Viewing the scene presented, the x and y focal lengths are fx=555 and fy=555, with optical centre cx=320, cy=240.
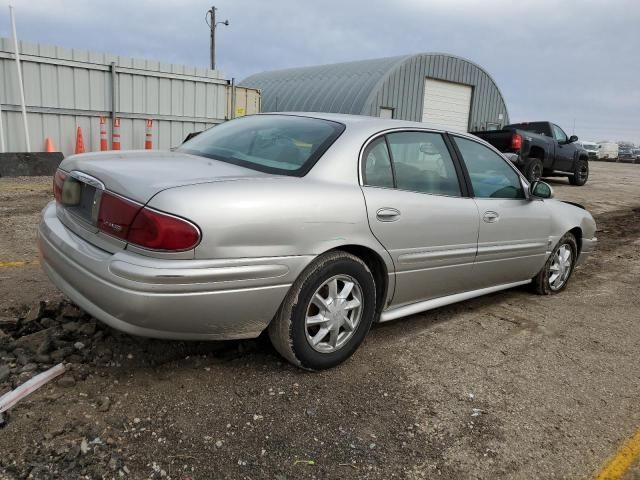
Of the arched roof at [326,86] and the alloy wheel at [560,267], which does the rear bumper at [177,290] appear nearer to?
the alloy wheel at [560,267]

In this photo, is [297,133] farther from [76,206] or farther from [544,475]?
[544,475]

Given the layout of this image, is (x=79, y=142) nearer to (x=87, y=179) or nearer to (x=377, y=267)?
(x=87, y=179)

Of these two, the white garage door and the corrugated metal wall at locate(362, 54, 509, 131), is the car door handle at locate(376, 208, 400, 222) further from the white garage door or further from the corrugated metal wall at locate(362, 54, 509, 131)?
the white garage door

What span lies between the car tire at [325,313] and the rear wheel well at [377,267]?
73mm

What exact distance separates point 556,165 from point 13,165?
43.1 ft

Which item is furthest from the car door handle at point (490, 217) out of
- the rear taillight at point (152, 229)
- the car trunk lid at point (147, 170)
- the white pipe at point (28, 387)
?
the white pipe at point (28, 387)

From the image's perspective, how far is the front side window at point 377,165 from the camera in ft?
10.7

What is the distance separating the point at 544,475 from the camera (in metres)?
2.40

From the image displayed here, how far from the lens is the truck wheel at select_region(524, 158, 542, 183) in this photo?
1398 centimetres

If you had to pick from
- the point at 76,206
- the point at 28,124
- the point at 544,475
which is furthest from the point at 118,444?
the point at 28,124

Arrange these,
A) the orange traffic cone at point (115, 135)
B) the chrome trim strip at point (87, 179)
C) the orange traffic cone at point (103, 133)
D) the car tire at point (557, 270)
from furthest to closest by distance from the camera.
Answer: the orange traffic cone at point (115, 135) < the orange traffic cone at point (103, 133) < the car tire at point (557, 270) < the chrome trim strip at point (87, 179)

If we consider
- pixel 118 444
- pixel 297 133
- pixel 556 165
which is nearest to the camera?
pixel 118 444

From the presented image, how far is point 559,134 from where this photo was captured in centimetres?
1567

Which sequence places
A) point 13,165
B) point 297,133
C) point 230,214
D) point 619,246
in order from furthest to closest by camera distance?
1. point 13,165
2. point 619,246
3. point 297,133
4. point 230,214
